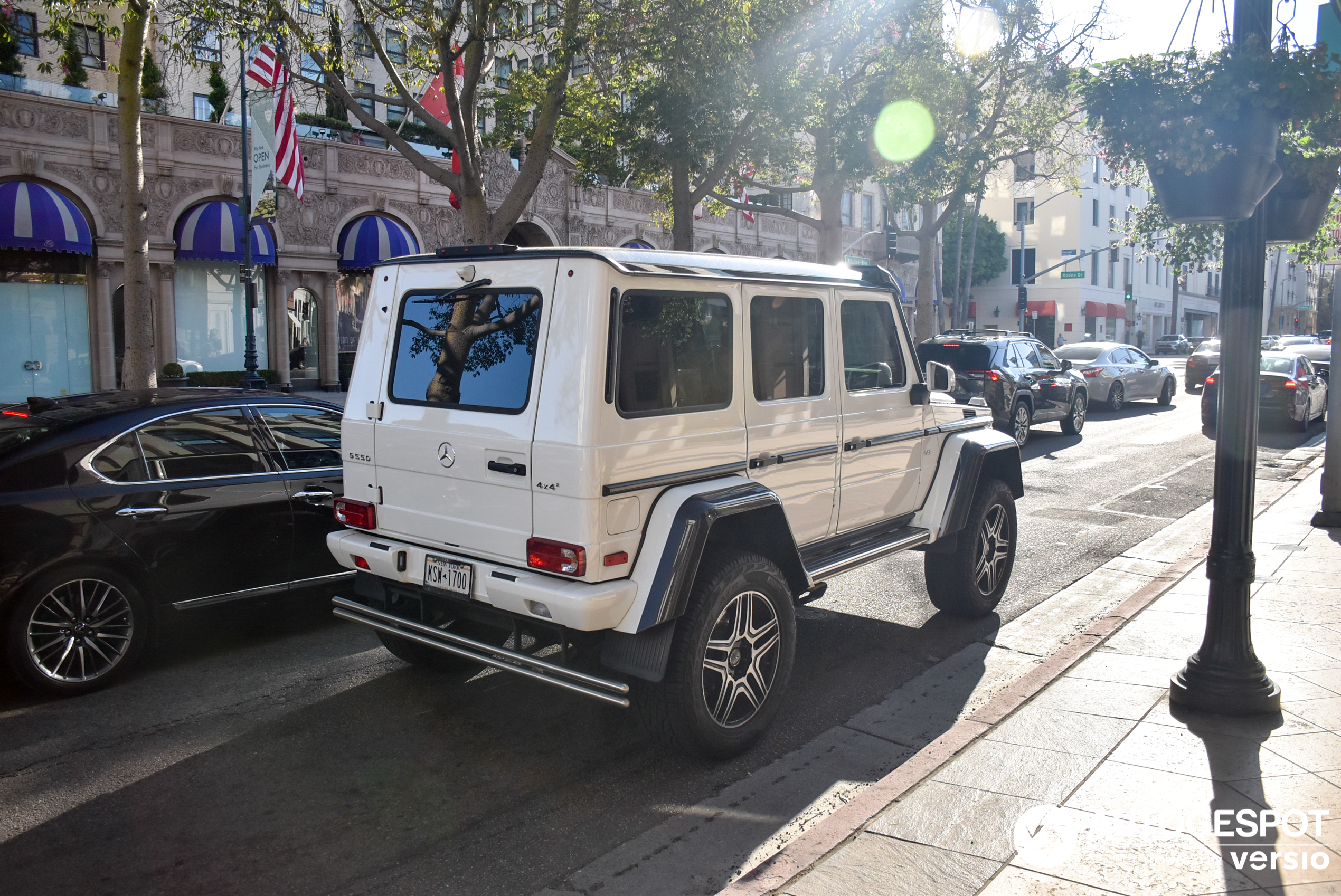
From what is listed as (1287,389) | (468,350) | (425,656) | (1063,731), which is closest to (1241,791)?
(1063,731)

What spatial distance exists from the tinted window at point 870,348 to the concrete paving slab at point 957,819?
223 centimetres

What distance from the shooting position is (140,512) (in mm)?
5312

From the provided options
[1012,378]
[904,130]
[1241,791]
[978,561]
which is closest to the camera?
[1241,791]

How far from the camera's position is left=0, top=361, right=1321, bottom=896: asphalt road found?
3551mm

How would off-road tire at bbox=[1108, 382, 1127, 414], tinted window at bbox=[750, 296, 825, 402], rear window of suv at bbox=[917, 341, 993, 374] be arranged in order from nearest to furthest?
tinted window at bbox=[750, 296, 825, 402] → rear window of suv at bbox=[917, 341, 993, 374] → off-road tire at bbox=[1108, 382, 1127, 414]

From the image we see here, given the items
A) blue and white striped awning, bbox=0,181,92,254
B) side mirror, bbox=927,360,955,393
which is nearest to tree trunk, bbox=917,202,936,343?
blue and white striped awning, bbox=0,181,92,254

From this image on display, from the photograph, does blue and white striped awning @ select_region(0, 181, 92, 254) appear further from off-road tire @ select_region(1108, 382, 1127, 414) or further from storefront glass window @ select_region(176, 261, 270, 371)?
off-road tire @ select_region(1108, 382, 1127, 414)

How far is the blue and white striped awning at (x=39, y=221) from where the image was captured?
65.6 feet

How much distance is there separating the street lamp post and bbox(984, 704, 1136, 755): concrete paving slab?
45cm

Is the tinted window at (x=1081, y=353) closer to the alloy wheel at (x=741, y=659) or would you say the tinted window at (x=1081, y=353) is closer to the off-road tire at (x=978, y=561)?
the off-road tire at (x=978, y=561)

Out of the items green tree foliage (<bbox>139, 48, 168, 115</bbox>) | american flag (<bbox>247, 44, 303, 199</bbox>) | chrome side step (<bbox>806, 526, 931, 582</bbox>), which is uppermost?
green tree foliage (<bbox>139, 48, 168, 115</bbox>)

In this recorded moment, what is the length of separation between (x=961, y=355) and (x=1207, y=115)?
467 inches

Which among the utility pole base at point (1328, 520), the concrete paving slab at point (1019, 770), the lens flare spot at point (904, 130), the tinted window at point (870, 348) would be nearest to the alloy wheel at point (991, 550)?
the tinted window at point (870, 348)

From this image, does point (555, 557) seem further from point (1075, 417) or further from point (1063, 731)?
point (1075, 417)
